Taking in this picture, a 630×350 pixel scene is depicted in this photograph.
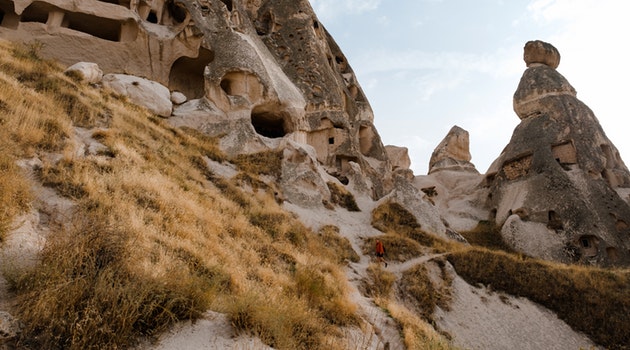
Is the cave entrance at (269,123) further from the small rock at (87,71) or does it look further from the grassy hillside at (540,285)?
the grassy hillside at (540,285)

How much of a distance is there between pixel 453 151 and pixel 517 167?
456 inches

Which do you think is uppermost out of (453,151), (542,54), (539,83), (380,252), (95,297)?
(542,54)

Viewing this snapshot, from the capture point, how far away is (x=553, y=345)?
26.4 ft

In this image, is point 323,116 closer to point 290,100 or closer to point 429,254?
point 290,100

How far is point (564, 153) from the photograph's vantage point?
18.8 meters

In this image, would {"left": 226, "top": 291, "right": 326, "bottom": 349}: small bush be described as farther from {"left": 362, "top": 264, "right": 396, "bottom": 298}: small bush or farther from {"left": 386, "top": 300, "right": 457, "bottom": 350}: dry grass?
{"left": 362, "top": 264, "right": 396, "bottom": 298}: small bush

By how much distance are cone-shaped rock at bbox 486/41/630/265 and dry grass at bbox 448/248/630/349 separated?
5113 millimetres

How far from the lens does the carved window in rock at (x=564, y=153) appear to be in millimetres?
18375

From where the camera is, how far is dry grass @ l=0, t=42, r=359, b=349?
8.77 feet

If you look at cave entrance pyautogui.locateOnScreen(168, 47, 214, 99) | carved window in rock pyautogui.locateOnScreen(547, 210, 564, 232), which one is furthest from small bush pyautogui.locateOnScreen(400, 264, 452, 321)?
cave entrance pyautogui.locateOnScreen(168, 47, 214, 99)

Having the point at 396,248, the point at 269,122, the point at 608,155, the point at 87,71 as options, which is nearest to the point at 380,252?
the point at 396,248

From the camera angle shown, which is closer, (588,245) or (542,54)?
(588,245)

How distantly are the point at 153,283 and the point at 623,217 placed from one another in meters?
18.8

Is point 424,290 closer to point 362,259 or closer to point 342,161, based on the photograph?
point 362,259
